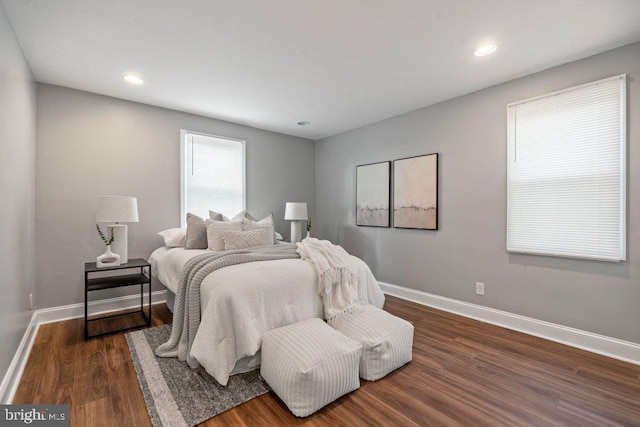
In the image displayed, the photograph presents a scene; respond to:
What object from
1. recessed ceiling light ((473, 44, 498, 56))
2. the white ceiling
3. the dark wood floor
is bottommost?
the dark wood floor

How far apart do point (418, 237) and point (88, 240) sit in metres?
3.96

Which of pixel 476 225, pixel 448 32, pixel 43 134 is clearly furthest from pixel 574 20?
pixel 43 134

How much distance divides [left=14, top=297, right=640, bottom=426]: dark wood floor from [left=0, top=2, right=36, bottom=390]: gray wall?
1.21 feet

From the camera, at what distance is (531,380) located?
6.88 ft

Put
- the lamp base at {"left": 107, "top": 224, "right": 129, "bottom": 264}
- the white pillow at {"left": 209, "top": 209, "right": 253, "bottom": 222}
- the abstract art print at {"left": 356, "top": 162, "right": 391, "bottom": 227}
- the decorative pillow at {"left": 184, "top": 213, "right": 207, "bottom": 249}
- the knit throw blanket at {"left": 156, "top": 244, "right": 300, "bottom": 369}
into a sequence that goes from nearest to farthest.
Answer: the knit throw blanket at {"left": 156, "top": 244, "right": 300, "bottom": 369}, the lamp base at {"left": 107, "top": 224, "right": 129, "bottom": 264}, the decorative pillow at {"left": 184, "top": 213, "right": 207, "bottom": 249}, the white pillow at {"left": 209, "top": 209, "right": 253, "bottom": 222}, the abstract art print at {"left": 356, "top": 162, "right": 391, "bottom": 227}

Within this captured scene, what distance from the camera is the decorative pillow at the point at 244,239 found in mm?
3314

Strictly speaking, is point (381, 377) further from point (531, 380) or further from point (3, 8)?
point (3, 8)

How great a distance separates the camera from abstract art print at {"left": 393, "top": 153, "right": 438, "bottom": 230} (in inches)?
145

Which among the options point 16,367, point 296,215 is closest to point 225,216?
point 296,215

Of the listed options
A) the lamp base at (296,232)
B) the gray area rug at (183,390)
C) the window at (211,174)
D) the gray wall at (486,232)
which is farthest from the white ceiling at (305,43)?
the gray area rug at (183,390)

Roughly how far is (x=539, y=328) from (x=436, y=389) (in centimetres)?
157

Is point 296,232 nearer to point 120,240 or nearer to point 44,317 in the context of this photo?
point 120,240

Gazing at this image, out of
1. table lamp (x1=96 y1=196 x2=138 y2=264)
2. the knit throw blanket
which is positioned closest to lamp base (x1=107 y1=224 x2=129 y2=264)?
table lamp (x1=96 y1=196 x2=138 y2=264)

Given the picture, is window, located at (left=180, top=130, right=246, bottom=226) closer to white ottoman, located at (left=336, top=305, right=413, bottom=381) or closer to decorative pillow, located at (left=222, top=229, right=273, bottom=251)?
decorative pillow, located at (left=222, top=229, right=273, bottom=251)
